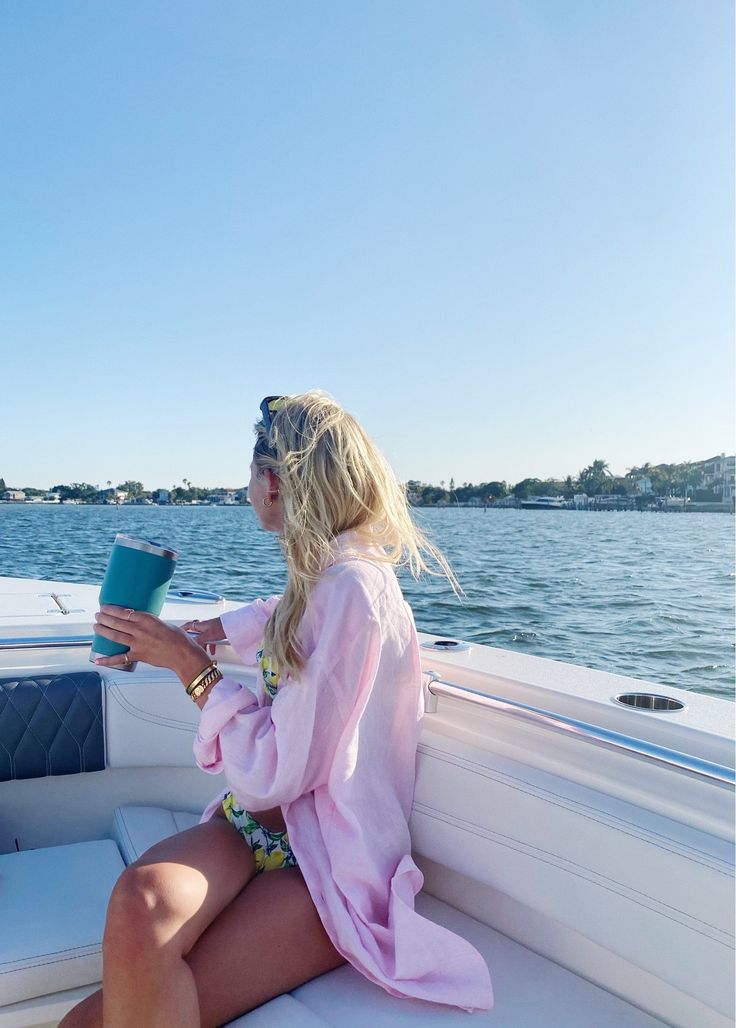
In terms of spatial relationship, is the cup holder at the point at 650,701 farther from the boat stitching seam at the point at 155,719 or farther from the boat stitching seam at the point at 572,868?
the boat stitching seam at the point at 155,719

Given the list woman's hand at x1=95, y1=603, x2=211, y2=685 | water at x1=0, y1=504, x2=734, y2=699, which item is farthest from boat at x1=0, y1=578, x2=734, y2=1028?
woman's hand at x1=95, y1=603, x2=211, y2=685

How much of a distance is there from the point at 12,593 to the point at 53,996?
6.53ft

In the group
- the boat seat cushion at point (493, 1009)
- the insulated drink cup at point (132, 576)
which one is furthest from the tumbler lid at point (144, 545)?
the boat seat cushion at point (493, 1009)

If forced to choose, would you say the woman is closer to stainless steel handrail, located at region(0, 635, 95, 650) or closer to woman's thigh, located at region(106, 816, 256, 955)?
woman's thigh, located at region(106, 816, 256, 955)

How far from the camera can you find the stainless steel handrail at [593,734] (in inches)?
45.5

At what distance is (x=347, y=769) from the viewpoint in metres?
1.17

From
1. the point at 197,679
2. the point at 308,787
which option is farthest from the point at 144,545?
the point at 308,787

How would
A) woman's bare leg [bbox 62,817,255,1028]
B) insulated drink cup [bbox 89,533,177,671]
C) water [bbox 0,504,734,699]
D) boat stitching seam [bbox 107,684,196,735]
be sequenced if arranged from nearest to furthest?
woman's bare leg [bbox 62,817,255,1028] < insulated drink cup [bbox 89,533,177,671] < boat stitching seam [bbox 107,684,196,735] < water [bbox 0,504,734,699]

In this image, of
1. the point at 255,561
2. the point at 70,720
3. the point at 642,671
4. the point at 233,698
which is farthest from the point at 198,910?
the point at 255,561

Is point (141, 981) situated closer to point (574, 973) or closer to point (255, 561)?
point (574, 973)

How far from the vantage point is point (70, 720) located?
6.28 feet

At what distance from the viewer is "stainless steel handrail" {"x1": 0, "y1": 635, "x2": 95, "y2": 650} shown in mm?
1998

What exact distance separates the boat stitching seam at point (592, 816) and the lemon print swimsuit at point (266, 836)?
37cm

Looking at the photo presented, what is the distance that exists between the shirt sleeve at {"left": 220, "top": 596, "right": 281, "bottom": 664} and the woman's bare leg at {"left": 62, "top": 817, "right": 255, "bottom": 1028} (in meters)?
0.58
